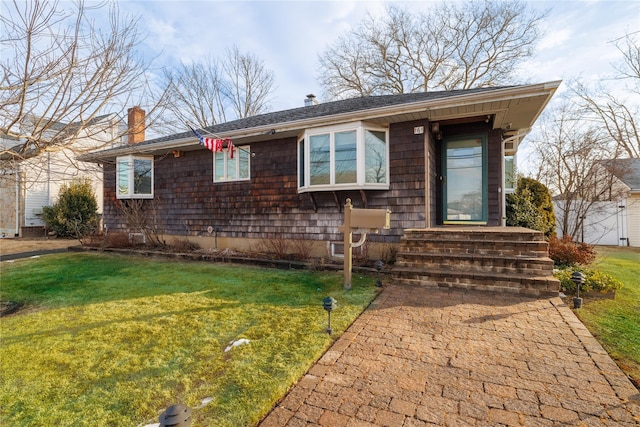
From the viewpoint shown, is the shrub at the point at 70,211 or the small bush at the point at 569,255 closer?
Result: the small bush at the point at 569,255

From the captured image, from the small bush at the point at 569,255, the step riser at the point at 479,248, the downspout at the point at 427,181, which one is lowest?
the small bush at the point at 569,255

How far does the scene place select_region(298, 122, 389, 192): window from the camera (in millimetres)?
6348

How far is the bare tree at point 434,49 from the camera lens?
15.6 m

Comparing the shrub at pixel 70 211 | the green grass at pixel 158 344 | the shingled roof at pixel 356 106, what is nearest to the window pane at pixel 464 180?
the shingled roof at pixel 356 106

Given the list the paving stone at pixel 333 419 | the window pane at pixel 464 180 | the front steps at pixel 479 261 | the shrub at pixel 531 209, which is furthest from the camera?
the shrub at pixel 531 209

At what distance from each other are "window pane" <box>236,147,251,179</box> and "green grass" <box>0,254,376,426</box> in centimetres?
342

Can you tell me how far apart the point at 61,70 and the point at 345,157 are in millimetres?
4737

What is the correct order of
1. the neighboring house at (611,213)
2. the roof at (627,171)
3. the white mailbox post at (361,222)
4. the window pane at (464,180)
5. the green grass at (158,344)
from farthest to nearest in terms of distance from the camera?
the neighboring house at (611,213) → the roof at (627,171) → the window pane at (464,180) → the white mailbox post at (361,222) → the green grass at (158,344)

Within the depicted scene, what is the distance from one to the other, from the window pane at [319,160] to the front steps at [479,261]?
237 cm

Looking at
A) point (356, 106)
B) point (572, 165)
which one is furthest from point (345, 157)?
point (572, 165)

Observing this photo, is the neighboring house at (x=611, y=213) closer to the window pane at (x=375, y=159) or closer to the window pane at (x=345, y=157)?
the window pane at (x=375, y=159)

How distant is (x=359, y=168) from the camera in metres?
6.34

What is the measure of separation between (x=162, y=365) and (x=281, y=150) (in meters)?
5.97

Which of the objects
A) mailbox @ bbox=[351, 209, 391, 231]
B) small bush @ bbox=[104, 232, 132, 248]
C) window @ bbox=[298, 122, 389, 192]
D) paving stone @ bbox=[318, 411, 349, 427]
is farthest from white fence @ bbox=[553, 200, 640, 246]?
small bush @ bbox=[104, 232, 132, 248]
